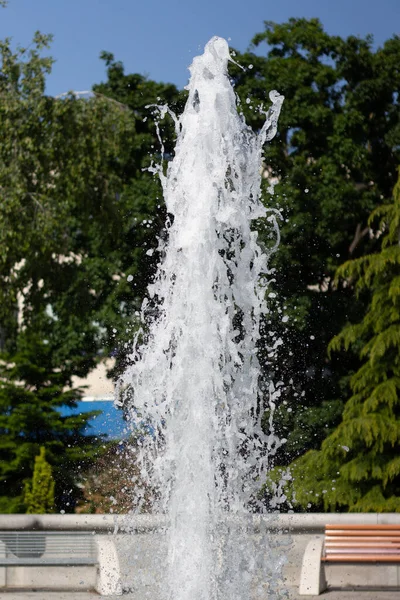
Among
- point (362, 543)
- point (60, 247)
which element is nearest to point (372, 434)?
point (362, 543)

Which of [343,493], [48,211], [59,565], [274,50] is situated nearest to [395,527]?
[59,565]

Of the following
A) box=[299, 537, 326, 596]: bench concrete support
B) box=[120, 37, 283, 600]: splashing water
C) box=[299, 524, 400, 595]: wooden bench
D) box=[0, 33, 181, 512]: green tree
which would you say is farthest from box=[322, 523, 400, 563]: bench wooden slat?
box=[0, 33, 181, 512]: green tree

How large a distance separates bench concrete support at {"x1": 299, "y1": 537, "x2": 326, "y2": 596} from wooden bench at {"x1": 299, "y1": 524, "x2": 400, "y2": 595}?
2cm

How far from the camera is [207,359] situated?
315 inches

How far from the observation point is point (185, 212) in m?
8.34

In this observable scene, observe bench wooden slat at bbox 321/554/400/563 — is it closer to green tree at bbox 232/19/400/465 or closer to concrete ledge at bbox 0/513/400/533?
concrete ledge at bbox 0/513/400/533

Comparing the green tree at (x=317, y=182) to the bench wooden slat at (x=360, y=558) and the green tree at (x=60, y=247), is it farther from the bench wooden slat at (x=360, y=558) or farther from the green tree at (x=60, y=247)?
the bench wooden slat at (x=360, y=558)

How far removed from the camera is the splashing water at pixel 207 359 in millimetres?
7852

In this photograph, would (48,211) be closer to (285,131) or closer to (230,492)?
(285,131)

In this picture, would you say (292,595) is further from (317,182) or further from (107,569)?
(317,182)

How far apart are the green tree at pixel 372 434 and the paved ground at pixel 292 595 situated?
13.1 ft

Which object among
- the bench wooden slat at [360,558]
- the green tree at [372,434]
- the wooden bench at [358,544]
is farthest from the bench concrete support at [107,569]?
the green tree at [372,434]

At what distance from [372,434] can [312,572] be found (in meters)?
5.10

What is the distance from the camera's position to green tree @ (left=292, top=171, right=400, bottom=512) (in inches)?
605
